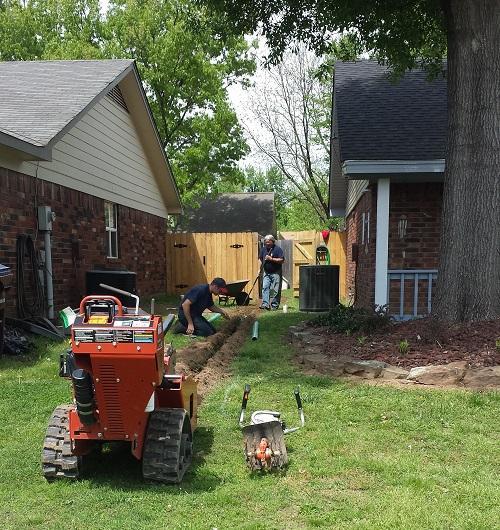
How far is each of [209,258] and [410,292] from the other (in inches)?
338

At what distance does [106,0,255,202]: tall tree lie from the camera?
2330 cm

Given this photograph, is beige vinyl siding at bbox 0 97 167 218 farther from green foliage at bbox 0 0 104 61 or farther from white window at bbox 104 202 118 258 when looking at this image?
green foliage at bbox 0 0 104 61

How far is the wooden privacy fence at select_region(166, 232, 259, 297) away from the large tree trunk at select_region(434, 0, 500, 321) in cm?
1011

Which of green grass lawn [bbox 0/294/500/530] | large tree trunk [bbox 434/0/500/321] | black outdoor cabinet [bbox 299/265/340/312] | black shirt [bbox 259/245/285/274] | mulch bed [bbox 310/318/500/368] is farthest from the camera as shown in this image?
black shirt [bbox 259/245/285/274]

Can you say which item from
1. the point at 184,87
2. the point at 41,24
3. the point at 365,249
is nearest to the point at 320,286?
the point at 365,249

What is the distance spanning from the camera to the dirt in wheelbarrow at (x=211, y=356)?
224 inches

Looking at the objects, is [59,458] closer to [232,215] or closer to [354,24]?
[354,24]

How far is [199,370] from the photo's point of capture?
6082mm

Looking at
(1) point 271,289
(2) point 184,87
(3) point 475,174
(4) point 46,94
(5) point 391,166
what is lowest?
(1) point 271,289

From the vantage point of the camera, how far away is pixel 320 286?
11.2m

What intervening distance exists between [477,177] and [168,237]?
464 inches

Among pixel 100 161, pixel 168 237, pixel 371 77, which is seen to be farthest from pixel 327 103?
pixel 100 161

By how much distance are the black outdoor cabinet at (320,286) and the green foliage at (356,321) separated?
2.51 metres

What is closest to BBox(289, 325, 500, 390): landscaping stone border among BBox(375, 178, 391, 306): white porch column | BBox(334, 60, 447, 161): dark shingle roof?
BBox(375, 178, 391, 306): white porch column
